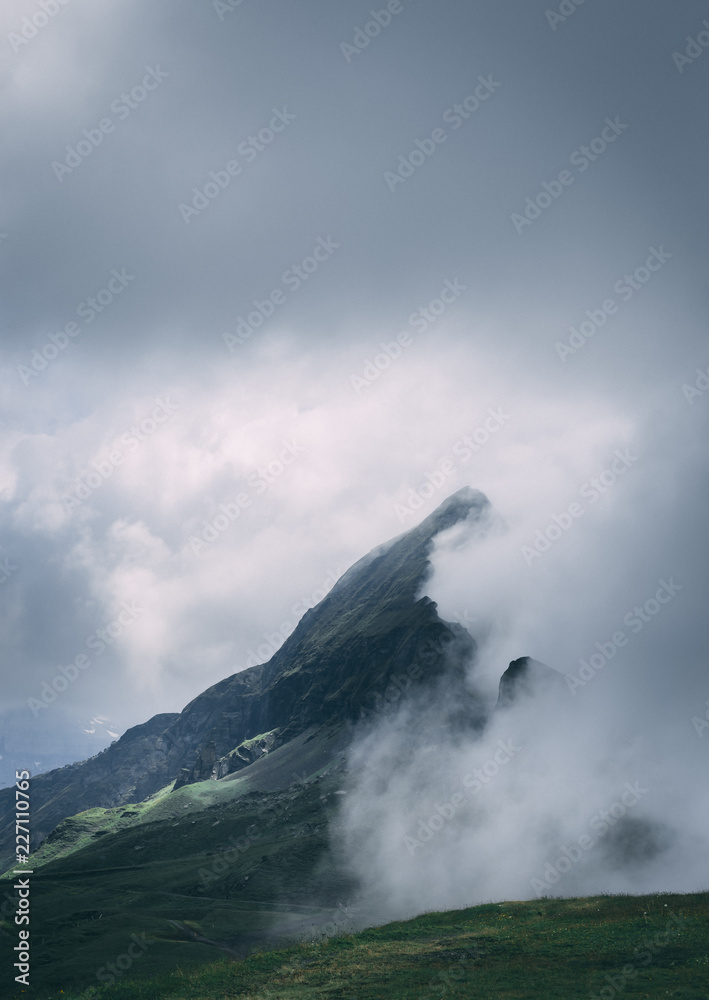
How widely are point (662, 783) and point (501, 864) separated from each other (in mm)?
76638

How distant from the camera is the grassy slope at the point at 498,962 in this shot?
39219mm

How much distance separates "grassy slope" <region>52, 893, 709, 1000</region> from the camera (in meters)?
39.2

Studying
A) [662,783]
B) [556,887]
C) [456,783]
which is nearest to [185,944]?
[556,887]

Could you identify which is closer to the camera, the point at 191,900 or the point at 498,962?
the point at 498,962

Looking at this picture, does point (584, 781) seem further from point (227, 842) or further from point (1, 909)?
point (1, 909)

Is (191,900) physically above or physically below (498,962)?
below

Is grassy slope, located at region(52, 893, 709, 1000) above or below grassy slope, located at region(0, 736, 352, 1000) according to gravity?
above

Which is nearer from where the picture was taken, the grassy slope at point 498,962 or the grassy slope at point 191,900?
the grassy slope at point 498,962

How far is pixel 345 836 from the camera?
155500 mm

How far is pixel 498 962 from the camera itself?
45.7m

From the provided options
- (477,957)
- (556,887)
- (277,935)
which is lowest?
(556,887)

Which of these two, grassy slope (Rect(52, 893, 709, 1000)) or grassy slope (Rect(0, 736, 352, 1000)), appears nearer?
grassy slope (Rect(52, 893, 709, 1000))

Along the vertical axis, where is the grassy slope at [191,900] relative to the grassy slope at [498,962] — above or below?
below

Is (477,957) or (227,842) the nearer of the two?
(477,957)
